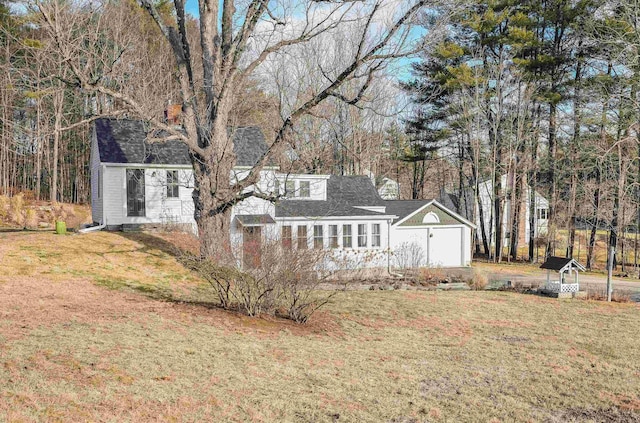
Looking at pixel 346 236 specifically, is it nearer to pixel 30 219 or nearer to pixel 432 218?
pixel 432 218

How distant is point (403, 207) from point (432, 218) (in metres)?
1.65

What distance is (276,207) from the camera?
2389 centimetres

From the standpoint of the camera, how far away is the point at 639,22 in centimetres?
2362

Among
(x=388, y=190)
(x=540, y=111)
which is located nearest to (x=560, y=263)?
(x=540, y=111)

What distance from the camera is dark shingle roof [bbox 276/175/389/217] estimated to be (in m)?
23.7

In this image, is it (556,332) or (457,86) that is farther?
(457,86)

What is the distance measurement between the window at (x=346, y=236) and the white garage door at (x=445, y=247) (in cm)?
568

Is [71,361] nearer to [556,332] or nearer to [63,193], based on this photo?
[556,332]

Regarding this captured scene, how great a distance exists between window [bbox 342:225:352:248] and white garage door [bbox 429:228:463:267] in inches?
224

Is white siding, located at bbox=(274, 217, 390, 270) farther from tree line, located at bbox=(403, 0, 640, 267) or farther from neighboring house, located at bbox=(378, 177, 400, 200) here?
neighboring house, located at bbox=(378, 177, 400, 200)

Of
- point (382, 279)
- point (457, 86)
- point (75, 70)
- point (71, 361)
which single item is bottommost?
point (382, 279)

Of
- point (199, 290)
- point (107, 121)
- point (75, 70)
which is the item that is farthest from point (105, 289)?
point (107, 121)

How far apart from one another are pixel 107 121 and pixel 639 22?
23.8 meters

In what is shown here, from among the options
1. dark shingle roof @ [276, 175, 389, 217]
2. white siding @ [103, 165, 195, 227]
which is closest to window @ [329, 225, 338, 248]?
dark shingle roof @ [276, 175, 389, 217]
